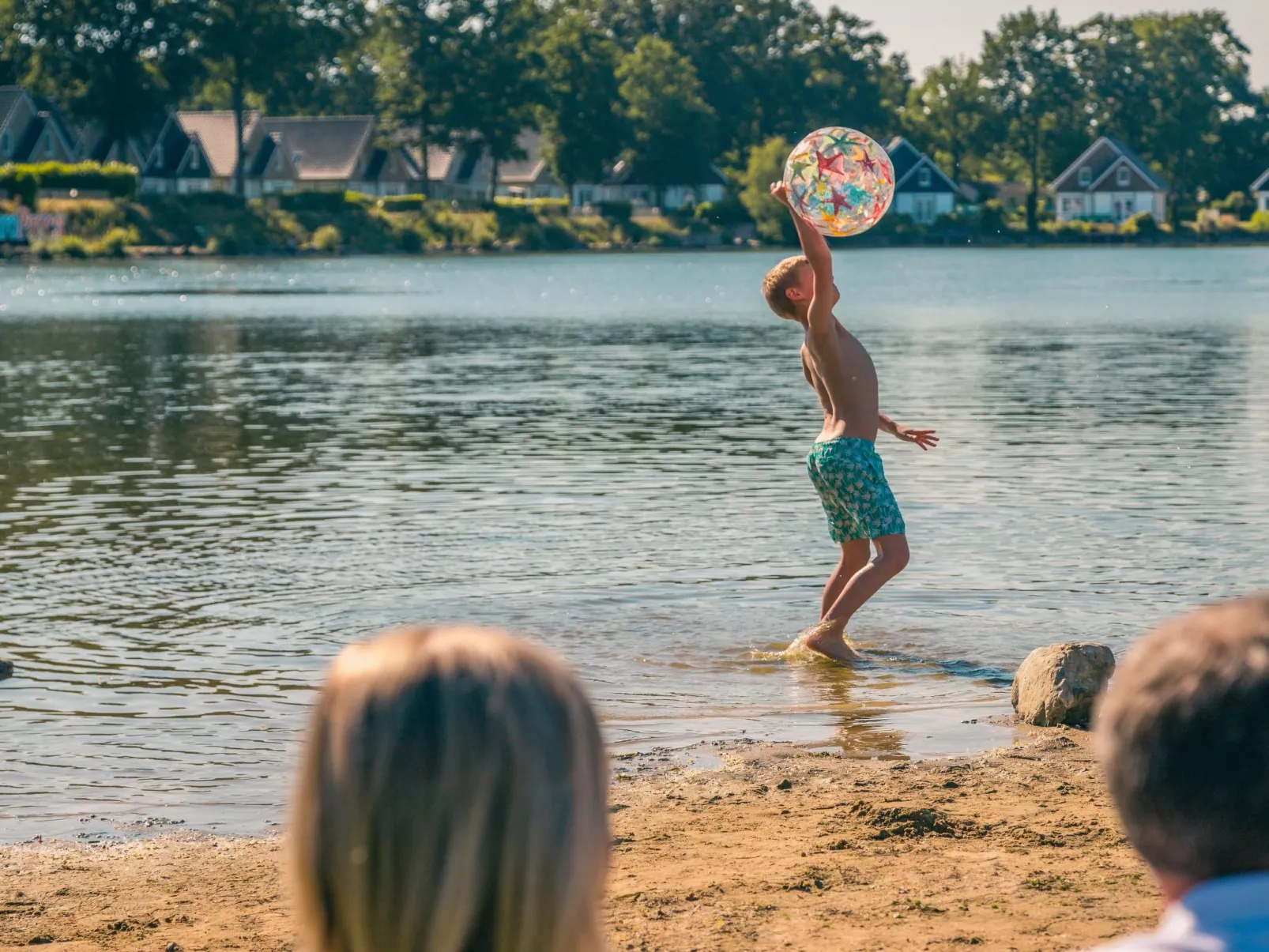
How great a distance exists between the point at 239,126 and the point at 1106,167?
201ft

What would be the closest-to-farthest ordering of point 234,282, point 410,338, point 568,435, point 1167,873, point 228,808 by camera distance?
point 1167,873, point 228,808, point 568,435, point 410,338, point 234,282

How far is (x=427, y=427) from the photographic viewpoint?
22688mm

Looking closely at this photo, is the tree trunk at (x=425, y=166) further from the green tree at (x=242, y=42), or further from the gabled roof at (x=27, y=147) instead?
the gabled roof at (x=27, y=147)

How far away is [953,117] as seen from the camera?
488 ft

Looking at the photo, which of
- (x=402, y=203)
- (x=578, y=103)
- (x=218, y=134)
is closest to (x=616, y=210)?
(x=578, y=103)

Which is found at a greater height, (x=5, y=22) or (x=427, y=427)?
(x=5, y=22)

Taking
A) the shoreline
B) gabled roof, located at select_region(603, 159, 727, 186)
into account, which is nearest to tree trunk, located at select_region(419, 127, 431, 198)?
the shoreline

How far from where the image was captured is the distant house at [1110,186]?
5423 inches

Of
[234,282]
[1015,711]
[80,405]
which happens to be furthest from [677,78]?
[1015,711]

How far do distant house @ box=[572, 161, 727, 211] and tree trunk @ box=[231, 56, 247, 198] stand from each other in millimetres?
29697

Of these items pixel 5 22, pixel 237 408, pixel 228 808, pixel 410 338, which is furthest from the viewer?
pixel 5 22

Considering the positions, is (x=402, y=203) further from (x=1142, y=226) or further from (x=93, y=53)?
(x=1142, y=226)

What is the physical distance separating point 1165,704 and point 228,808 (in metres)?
6.05

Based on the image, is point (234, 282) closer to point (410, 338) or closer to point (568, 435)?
point (410, 338)
